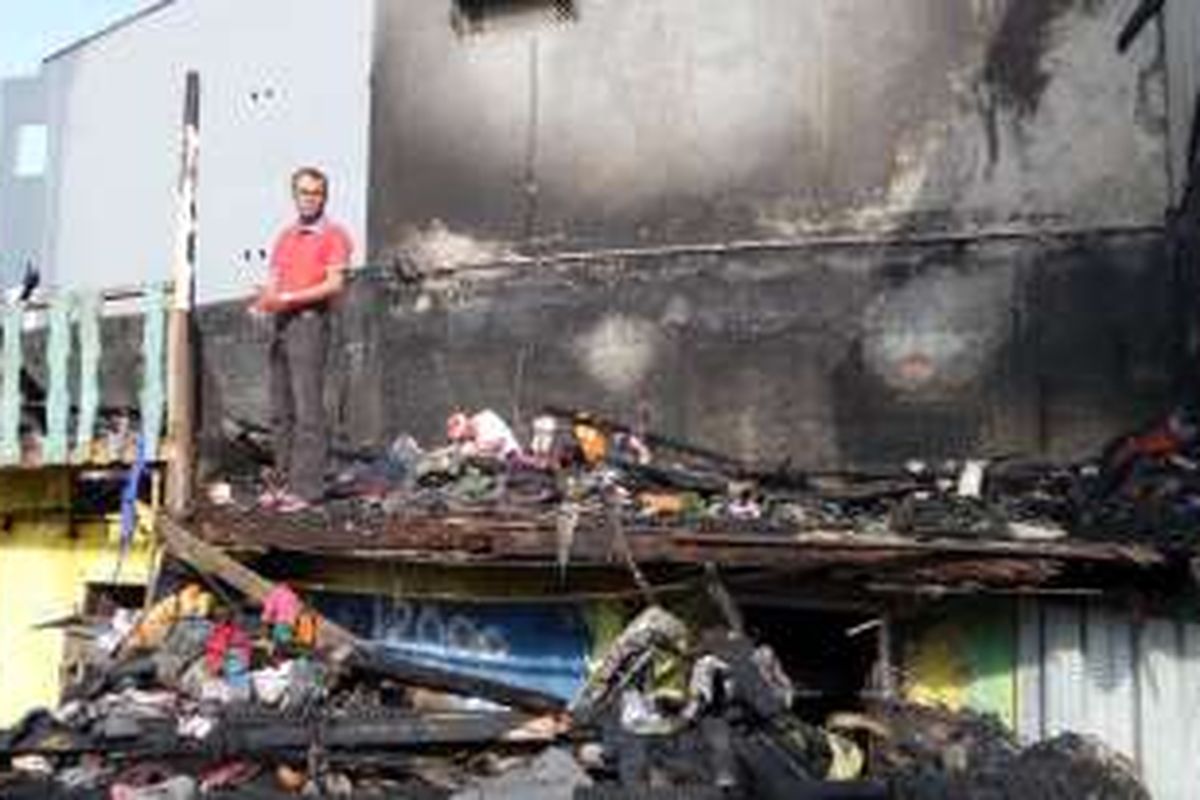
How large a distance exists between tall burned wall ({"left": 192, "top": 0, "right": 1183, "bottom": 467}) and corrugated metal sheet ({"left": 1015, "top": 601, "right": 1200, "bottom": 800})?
7.26 feet

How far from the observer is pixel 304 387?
1070 centimetres

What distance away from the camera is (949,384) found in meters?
10.7

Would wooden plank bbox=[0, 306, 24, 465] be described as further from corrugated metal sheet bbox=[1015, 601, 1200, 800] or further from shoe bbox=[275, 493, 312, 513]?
corrugated metal sheet bbox=[1015, 601, 1200, 800]

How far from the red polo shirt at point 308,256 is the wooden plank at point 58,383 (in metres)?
1.86

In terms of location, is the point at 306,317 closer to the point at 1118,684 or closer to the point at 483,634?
the point at 483,634

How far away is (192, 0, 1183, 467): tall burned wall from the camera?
10500 mm

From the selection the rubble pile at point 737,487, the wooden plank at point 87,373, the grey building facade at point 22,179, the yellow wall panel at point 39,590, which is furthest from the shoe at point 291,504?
the grey building facade at point 22,179

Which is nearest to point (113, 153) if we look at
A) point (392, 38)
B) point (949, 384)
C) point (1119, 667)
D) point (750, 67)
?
point (392, 38)

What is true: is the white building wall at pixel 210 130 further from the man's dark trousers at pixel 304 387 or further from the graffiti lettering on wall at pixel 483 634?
the graffiti lettering on wall at pixel 483 634

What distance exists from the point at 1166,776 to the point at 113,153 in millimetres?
10584

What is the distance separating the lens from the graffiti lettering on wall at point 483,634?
10055mm

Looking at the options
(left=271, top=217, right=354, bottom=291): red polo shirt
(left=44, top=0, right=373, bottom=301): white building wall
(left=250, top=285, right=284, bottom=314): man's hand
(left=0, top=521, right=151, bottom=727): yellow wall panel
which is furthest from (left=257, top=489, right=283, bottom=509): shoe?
(left=44, top=0, right=373, bottom=301): white building wall

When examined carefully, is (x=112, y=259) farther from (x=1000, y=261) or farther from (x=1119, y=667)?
(x=1119, y=667)

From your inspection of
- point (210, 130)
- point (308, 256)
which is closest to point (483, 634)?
point (308, 256)
